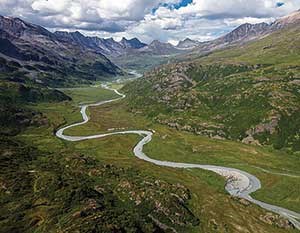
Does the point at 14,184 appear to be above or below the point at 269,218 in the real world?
above

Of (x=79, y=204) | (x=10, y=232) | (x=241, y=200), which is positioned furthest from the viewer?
(x=241, y=200)

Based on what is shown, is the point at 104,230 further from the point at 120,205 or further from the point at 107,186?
the point at 107,186

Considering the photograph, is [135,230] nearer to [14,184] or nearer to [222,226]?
[222,226]

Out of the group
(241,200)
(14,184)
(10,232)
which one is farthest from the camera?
(241,200)

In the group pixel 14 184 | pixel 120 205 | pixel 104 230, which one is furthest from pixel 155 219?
pixel 14 184

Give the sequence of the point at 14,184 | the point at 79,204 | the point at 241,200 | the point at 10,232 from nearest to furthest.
Result: the point at 10,232 < the point at 79,204 < the point at 14,184 < the point at 241,200

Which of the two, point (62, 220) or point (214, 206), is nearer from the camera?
point (62, 220)

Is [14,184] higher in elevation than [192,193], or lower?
higher

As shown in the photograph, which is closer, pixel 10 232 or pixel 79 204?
pixel 10 232

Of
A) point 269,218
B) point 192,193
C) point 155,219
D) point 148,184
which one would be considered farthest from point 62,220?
point 269,218
